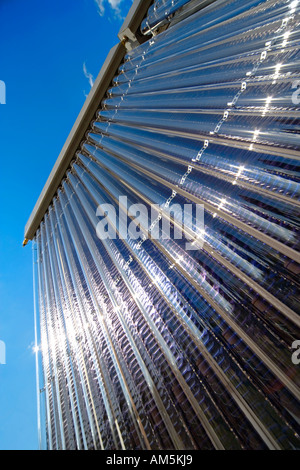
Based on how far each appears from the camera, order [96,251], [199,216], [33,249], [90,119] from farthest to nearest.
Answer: [33,249] < [90,119] < [96,251] < [199,216]

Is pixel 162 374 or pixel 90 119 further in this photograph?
pixel 90 119

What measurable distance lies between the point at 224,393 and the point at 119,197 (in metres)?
1.59

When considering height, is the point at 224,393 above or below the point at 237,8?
below

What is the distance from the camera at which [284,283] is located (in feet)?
2.81

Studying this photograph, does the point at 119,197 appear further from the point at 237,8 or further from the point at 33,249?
the point at 33,249

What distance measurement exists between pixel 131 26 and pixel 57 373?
3728mm

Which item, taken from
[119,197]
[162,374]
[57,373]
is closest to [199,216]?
[162,374]
